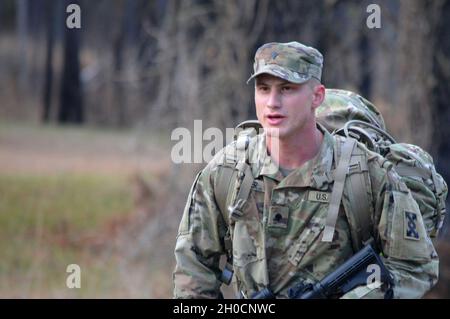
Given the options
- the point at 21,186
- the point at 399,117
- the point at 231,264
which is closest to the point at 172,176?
the point at 399,117

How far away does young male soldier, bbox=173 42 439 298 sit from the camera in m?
3.85

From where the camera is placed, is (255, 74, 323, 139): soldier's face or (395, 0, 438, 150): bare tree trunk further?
(395, 0, 438, 150): bare tree trunk

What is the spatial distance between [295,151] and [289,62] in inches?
15.6

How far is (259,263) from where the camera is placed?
396 cm

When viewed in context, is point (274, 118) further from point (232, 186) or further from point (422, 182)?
point (422, 182)

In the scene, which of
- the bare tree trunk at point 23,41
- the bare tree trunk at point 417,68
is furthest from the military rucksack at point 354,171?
the bare tree trunk at point 23,41

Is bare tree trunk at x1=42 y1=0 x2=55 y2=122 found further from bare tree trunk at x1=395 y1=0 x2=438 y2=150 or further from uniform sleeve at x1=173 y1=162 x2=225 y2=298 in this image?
uniform sleeve at x1=173 y1=162 x2=225 y2=298

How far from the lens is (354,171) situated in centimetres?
388

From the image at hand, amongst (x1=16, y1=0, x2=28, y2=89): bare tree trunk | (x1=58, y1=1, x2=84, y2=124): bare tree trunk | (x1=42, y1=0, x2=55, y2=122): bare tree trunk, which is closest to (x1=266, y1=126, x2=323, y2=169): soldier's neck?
(x1=42, y1=0, x2=55, y2=122): bare tree trunk

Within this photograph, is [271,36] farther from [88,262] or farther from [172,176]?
[88,262]

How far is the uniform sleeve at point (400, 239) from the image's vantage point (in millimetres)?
3828
